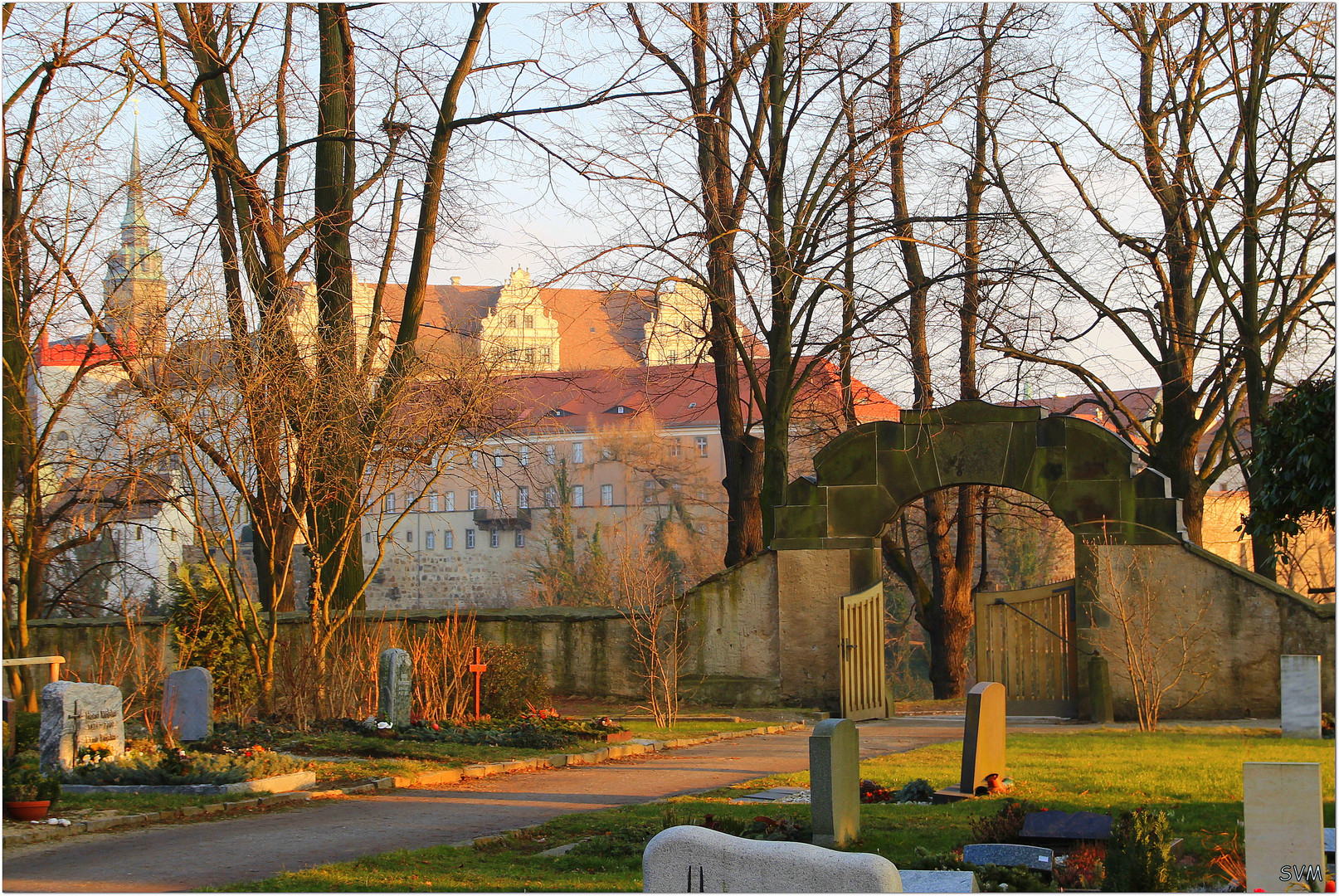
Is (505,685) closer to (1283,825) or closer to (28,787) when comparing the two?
(28,787)

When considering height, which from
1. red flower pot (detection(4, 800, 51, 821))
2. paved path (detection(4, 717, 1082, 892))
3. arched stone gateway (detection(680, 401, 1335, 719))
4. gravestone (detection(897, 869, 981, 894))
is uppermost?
arched stone gateway (detection(680, 401, 1335, 719))

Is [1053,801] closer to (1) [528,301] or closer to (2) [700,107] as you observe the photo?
(1) [528,301]

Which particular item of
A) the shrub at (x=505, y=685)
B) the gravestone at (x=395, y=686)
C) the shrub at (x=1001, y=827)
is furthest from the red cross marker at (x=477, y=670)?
the shrub at (x=1001, y=827)

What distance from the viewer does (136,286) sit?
17.6 m

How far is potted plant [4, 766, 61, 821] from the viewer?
28.7 feet

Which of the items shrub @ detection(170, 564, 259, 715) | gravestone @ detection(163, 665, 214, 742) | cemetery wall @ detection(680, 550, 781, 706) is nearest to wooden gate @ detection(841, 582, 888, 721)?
cemetery wall @ detection(680, 550, 781, 706)

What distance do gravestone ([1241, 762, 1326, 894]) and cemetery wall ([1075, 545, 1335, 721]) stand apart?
9.55 metres

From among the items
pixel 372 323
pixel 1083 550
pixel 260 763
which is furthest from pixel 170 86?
pixel 1083 550

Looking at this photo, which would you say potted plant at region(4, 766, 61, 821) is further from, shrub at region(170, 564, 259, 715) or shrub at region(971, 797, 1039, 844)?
shrub at region(971, 797, 1039, 844)

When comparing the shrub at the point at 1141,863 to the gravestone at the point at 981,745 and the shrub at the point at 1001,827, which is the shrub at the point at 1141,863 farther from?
the gravestone at the point at 981,745

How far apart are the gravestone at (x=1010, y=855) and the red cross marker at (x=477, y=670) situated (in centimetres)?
817

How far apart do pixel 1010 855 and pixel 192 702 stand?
885 centimetres

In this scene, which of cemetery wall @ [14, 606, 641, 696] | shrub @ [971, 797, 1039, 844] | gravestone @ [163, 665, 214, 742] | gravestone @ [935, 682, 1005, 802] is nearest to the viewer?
shrub @ [971, 797, 1039, 844]

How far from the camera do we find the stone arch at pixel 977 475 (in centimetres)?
1622
